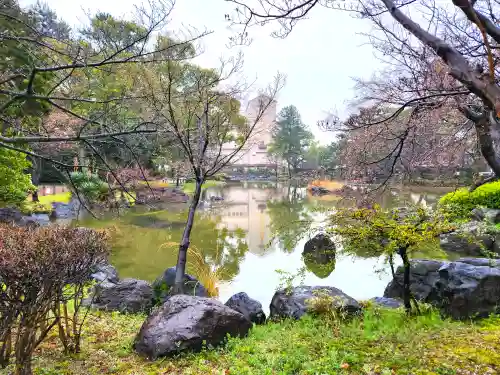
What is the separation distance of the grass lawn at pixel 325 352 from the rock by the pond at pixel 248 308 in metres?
0.54

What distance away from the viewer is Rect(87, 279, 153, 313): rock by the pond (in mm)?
4383

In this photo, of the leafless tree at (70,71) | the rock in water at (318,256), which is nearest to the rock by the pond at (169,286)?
the leafless tree at (70,71)

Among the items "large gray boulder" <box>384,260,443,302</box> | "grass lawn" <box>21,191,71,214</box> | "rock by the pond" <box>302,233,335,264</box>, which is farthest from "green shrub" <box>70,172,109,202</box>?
"large gray boulder" <box>384,260,443,302</box>

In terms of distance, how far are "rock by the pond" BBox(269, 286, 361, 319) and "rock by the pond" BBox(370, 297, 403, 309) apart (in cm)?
83

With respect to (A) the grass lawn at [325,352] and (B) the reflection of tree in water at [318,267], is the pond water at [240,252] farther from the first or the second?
(A) the grass lawn at [325,352]

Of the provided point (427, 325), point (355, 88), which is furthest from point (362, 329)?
point (355, 88)

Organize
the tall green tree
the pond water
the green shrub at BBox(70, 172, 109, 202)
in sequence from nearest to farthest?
the pond water → the green shrub at BBox(70, 172, 109, 202) → the tall green tree

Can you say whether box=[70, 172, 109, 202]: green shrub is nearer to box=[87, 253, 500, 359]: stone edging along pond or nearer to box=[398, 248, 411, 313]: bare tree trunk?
box=[87, 253, 500, 359]: stone edging along pond

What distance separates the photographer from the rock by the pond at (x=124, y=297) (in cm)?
438

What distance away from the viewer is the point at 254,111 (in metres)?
5.32

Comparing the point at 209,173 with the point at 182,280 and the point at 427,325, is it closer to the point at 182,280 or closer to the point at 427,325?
the point at 182,280

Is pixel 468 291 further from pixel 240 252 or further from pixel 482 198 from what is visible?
pixel 482 198

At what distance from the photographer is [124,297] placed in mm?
4480

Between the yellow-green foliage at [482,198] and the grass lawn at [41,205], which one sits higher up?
the yellow-green foliage at [482,198]
